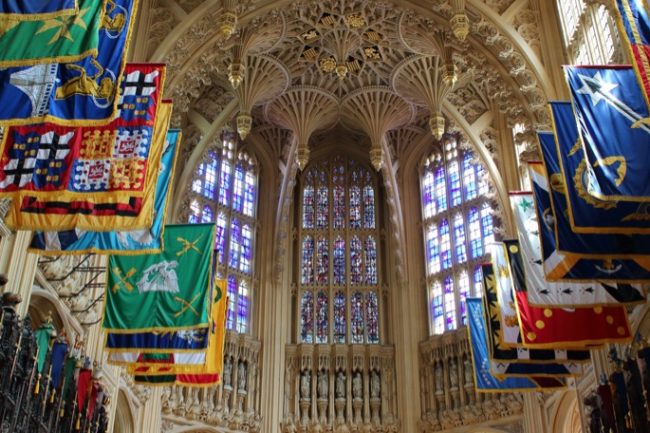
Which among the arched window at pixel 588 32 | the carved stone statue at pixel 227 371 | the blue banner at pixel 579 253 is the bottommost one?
the blue banner at pixel 579 253

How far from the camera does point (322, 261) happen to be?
110 ft

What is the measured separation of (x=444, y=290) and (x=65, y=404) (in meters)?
18.0

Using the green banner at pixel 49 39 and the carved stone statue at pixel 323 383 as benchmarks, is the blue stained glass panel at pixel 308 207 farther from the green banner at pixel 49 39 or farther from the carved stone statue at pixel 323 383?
→ the green banner at pixel 49 39

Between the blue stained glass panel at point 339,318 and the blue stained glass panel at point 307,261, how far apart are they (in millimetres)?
1345

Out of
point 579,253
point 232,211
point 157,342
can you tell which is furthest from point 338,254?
point 579,253

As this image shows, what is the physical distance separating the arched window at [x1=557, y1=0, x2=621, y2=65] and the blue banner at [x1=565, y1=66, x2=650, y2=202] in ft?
18.0

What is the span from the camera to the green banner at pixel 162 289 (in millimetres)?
16391

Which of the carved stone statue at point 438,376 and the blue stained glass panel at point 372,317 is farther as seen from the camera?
the blue stained glass panel at point 372,317

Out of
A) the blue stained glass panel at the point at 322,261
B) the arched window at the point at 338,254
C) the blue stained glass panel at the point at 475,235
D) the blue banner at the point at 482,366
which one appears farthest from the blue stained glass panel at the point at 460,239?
the blue banner at the point at 482,366

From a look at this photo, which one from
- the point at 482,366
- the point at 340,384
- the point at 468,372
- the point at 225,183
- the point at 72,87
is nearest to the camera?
the point at 72,87

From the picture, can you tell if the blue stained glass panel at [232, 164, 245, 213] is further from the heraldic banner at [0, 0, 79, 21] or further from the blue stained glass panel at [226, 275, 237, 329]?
the heraldic banner at [0, 0, 79, 21]

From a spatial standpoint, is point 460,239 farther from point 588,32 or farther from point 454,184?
point 588,32

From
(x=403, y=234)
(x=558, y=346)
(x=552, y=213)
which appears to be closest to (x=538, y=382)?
(x=558, y=346)

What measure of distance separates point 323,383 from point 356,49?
12.8m
